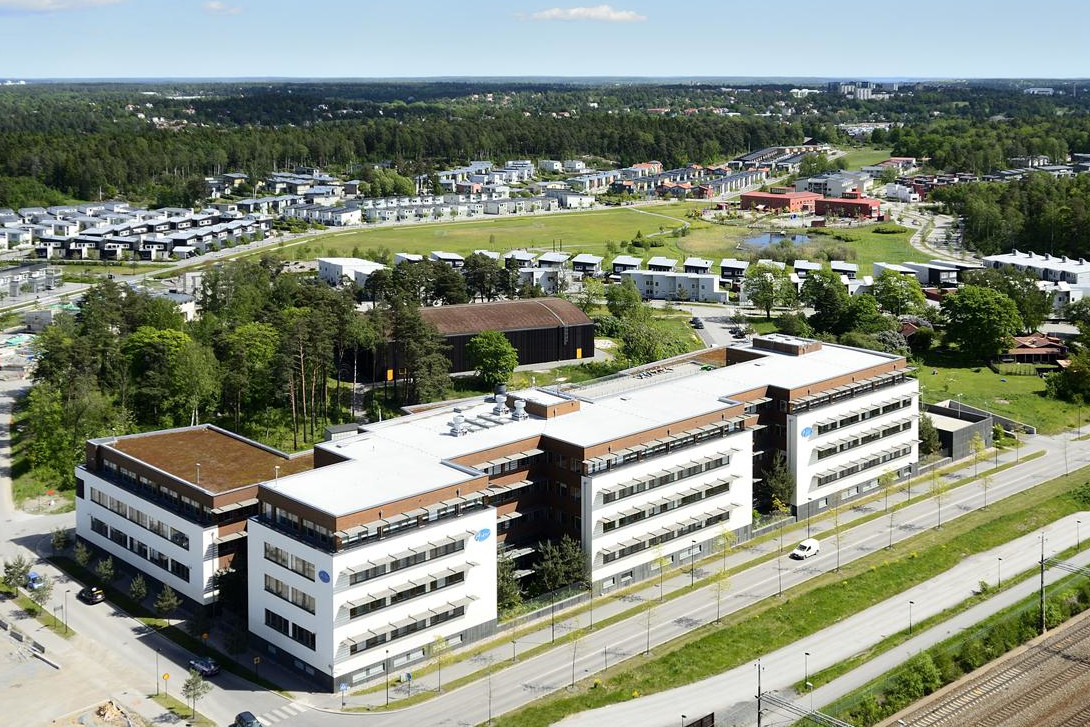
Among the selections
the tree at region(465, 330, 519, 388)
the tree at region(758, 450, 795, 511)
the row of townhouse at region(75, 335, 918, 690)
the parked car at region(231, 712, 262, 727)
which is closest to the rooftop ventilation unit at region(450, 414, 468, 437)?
the row of townhouse at region(75, 335, 918, 690)

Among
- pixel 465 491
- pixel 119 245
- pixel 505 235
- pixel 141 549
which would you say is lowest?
pixel 141 549

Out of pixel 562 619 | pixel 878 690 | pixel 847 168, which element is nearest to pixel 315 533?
pixel 562 619

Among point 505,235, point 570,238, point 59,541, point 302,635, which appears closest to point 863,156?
point 570,238

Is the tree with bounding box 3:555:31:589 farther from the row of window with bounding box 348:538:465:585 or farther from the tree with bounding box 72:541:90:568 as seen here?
the row of window with bounding box 348:538:465:585

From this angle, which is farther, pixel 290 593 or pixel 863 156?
pixel 863 156

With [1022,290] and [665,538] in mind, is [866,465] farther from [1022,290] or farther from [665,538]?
[1022,290]

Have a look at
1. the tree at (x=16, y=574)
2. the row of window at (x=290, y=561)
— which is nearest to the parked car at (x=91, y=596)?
the tree at (x=16, y=574)

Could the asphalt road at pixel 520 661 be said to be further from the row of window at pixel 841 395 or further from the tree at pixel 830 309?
the tree at pixel 830 309
